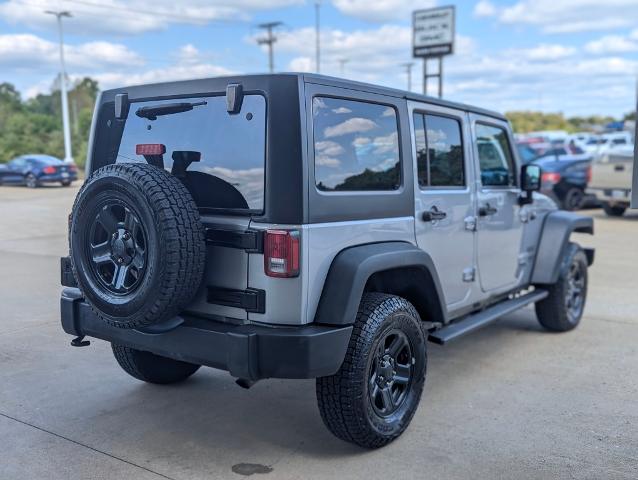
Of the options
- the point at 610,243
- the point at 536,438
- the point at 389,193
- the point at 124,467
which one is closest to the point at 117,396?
the point at 124,467

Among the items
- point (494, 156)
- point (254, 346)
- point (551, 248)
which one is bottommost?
point (254, 346)

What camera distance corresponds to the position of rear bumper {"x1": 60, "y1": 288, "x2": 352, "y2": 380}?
10.2 feet

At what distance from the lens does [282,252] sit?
313 cm

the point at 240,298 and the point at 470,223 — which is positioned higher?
the point at 470,223

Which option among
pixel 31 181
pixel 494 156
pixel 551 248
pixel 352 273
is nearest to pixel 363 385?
pixel 352 273

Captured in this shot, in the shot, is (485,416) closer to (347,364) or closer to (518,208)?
(347,364)

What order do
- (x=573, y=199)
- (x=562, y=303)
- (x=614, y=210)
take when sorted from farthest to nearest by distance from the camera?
1. (x=573, y=199)
2. (x=614, y=210)
3. (x=562, y=303)

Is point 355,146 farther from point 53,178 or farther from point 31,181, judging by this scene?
point 31,181

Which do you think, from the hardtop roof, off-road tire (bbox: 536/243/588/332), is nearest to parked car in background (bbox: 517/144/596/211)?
off-road tire (bbox: 536/243/588/332)

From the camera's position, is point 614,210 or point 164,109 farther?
point 614,210

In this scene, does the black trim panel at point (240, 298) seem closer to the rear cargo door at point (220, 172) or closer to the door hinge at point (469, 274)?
the rear cargo door at point (220, 172)

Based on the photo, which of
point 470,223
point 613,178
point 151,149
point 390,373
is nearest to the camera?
point 151,149

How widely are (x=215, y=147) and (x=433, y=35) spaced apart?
2815 cm

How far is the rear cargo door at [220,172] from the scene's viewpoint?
128 inches
